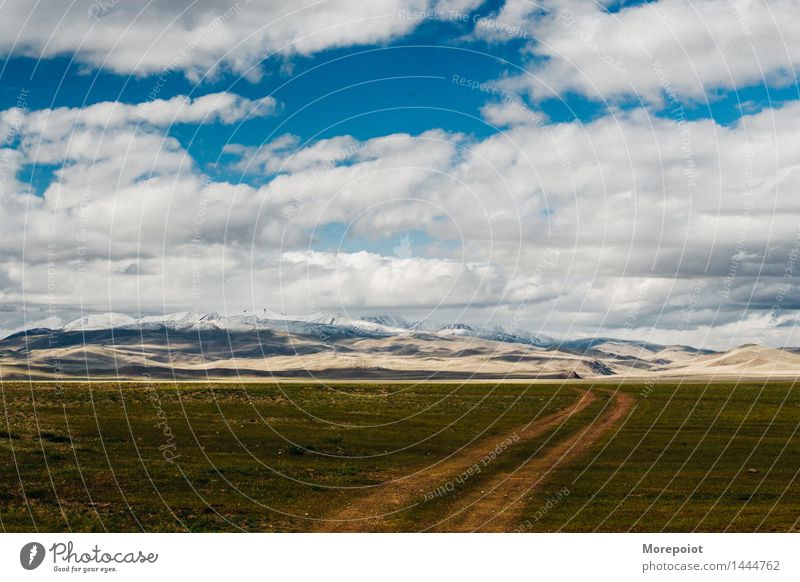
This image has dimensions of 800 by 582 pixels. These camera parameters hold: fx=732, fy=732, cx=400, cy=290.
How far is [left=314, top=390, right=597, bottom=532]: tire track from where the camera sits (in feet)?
104

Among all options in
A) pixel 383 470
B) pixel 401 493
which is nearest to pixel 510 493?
pixel 401 493

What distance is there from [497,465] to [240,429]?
24564 mm

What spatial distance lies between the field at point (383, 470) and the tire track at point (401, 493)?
134mm

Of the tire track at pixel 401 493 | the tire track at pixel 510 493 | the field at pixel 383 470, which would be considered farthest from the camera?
the field at pixel 383 470

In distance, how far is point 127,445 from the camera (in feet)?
Answer: 159

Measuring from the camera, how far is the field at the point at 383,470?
1259 inches

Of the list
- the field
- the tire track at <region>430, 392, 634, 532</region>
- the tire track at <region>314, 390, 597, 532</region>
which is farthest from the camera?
the field

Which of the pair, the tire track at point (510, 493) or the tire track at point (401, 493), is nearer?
the tire track at point (510, 493)

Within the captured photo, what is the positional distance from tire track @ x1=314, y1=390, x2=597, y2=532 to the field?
134 millimetres

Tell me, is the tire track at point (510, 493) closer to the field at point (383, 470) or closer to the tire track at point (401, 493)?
the field at point (383, 470)

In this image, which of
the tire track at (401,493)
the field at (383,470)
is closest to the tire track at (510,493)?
the field at (383,470)

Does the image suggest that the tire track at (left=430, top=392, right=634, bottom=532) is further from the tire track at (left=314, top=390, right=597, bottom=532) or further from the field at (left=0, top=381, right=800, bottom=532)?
the tire track at (left=314, top=390, right=597, bottom=532)

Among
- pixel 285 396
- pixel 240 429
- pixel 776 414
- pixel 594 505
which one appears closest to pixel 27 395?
pixel 285 396

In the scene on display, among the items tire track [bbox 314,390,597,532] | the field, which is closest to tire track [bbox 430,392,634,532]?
the field
